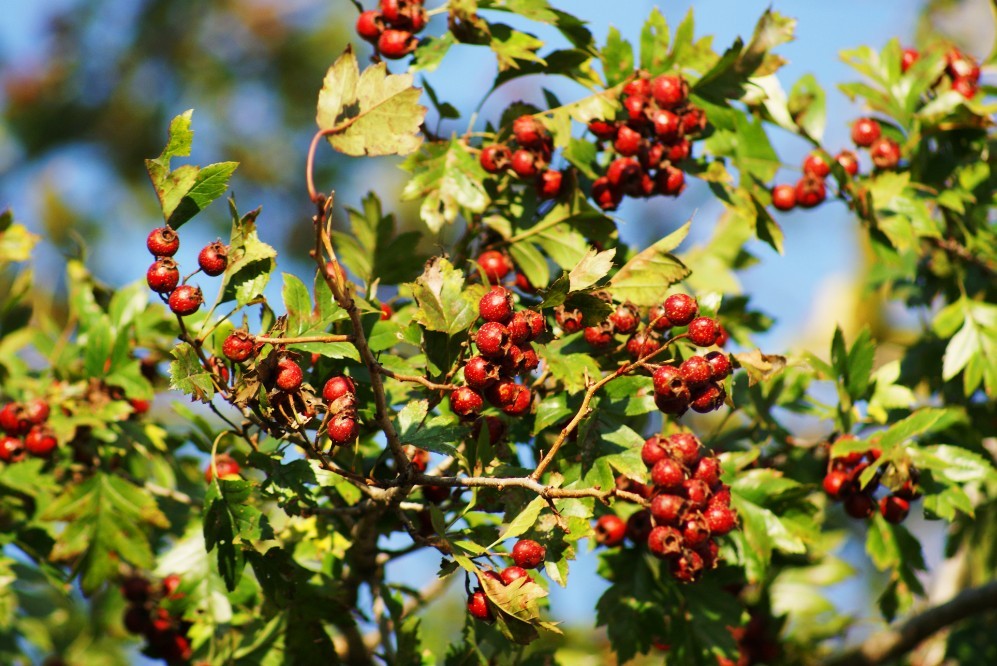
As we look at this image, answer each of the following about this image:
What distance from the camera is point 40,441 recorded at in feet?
7.32

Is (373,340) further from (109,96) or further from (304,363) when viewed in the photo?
(109,96)

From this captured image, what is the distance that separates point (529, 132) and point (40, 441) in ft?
4.04

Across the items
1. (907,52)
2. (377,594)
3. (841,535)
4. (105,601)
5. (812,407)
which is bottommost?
(105,601)

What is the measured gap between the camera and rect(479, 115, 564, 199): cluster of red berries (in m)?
2.00

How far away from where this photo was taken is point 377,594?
6.86 feet

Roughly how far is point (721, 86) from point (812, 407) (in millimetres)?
769

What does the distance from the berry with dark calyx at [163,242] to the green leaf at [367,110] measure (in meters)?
0.32

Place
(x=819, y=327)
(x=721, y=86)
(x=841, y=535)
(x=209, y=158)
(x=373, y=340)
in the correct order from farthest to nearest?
(x=209, y=158)
(x=819, y=327)
(x=841, y=535)
(x=721, y=86)
(x=373, y=340)

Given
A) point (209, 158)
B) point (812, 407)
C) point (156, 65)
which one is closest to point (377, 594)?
point (812, 407)

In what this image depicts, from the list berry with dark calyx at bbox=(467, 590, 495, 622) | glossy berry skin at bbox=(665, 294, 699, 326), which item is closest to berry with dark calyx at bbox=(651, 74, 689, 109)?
glossy berry skin at bbox=(665, 294, 699, 326)

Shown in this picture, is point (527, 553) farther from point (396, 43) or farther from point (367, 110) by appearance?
point (396, 43)

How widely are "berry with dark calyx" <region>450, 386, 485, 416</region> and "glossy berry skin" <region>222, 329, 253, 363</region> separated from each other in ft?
1.00

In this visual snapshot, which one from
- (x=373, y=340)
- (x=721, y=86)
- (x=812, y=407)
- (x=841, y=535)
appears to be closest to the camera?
(x=373, y=340)

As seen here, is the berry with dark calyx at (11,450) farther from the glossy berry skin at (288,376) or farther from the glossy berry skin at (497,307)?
the glossy berry skin at (497,307)
